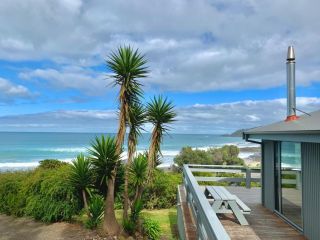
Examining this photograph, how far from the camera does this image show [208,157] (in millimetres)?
25094

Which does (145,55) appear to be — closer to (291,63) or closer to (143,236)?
(291,63)

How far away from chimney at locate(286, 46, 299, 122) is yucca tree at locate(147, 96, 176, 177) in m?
3.01

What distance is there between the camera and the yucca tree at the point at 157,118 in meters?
10.1

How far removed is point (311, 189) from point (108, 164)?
17.1 feet

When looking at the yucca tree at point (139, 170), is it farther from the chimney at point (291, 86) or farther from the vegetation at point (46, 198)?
the chimney at point (291, 86)

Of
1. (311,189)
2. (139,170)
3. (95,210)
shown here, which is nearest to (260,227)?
(311,189)

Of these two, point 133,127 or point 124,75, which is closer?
point 124,75

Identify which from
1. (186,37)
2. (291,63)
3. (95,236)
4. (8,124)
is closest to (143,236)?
(95,236)

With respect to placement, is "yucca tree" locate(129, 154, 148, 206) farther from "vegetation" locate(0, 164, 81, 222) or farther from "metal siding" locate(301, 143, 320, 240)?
"metal siding" locate(301, 143, 320, 240)

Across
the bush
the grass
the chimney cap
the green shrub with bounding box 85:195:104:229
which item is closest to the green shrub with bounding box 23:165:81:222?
the green shrub with bounding box 85:195:104:229

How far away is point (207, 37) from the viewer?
22.7 metres

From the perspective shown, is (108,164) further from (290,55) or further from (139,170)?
(290,55)

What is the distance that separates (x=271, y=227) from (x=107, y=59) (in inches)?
214

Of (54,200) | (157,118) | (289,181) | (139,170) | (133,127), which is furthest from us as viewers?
(54,200)
